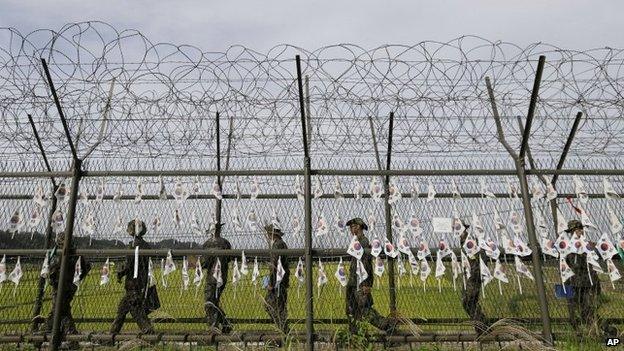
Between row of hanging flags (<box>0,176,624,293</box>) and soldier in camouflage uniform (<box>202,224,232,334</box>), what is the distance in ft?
2.67

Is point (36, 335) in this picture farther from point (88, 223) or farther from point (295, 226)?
point (295, 226)

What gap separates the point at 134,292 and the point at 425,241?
3668 mm

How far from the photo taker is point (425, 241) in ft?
14.9

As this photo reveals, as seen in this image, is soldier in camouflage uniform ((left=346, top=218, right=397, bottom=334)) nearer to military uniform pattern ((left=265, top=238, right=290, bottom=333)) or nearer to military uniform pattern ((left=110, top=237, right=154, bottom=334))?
military uniform pattern ((left=265, top=238, right=290, bottom=333))

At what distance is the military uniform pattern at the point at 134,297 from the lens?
557 centimetres

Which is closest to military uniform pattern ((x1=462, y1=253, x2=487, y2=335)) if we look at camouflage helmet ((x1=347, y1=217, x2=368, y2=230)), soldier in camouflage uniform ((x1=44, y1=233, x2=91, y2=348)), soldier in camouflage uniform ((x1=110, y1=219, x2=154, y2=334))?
camouflage helmet ((x1=347, y1=217, x2=368, y2=230))

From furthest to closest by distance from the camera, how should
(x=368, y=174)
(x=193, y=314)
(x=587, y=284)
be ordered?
1. (x=193, y=314)
2. (x=587, y=284)
3. (x=368, y=174)

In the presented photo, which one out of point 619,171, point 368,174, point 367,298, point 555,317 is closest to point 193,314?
point 367,298

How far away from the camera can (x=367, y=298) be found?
5.09 meters

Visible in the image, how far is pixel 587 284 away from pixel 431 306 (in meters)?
1.85

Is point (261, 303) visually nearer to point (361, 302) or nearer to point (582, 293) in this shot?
point (361, 302)

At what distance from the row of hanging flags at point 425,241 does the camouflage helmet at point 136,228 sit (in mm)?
252

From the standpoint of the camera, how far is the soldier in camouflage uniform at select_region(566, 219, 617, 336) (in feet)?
16.8

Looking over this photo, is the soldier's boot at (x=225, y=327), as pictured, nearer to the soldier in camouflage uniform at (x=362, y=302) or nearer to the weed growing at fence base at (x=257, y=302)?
the weed growing at fence base at (x=257, y=302)
